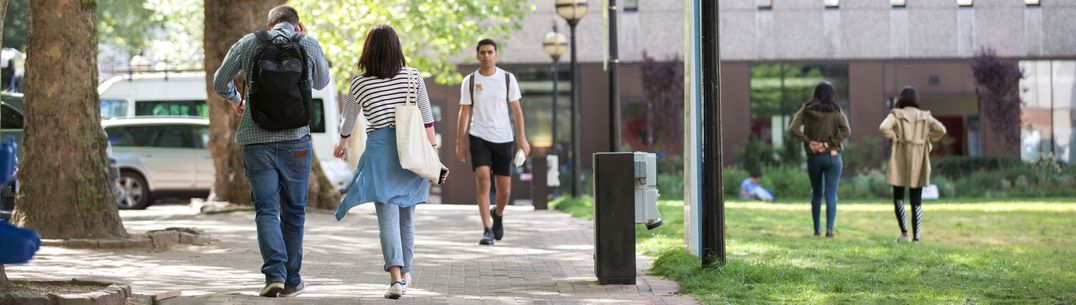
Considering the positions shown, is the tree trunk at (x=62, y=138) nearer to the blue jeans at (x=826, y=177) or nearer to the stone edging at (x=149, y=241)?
the stone edging at (x=149, y=241)

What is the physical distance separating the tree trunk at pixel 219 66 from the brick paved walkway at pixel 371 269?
162 inches

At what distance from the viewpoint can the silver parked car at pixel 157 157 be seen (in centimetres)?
2572

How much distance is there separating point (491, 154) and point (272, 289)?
5.04m

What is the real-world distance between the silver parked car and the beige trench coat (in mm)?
13036

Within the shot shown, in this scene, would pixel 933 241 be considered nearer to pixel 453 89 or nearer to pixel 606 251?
pixel 606 251

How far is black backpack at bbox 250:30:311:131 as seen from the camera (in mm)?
8797

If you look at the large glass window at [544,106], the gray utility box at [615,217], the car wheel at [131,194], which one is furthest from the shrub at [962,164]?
the gray utility box at [615,217]

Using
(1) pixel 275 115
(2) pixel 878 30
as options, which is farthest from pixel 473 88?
(2) pixel 878 30

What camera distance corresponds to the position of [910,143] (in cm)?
1557

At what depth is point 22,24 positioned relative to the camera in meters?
45.7

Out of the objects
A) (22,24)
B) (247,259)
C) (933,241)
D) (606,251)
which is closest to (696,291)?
(606,251)

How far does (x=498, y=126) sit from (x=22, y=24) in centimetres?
3492

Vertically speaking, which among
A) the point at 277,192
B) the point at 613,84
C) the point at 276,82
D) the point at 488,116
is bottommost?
the point at 277,192

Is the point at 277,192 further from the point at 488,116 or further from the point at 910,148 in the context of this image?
the point at 910,148
